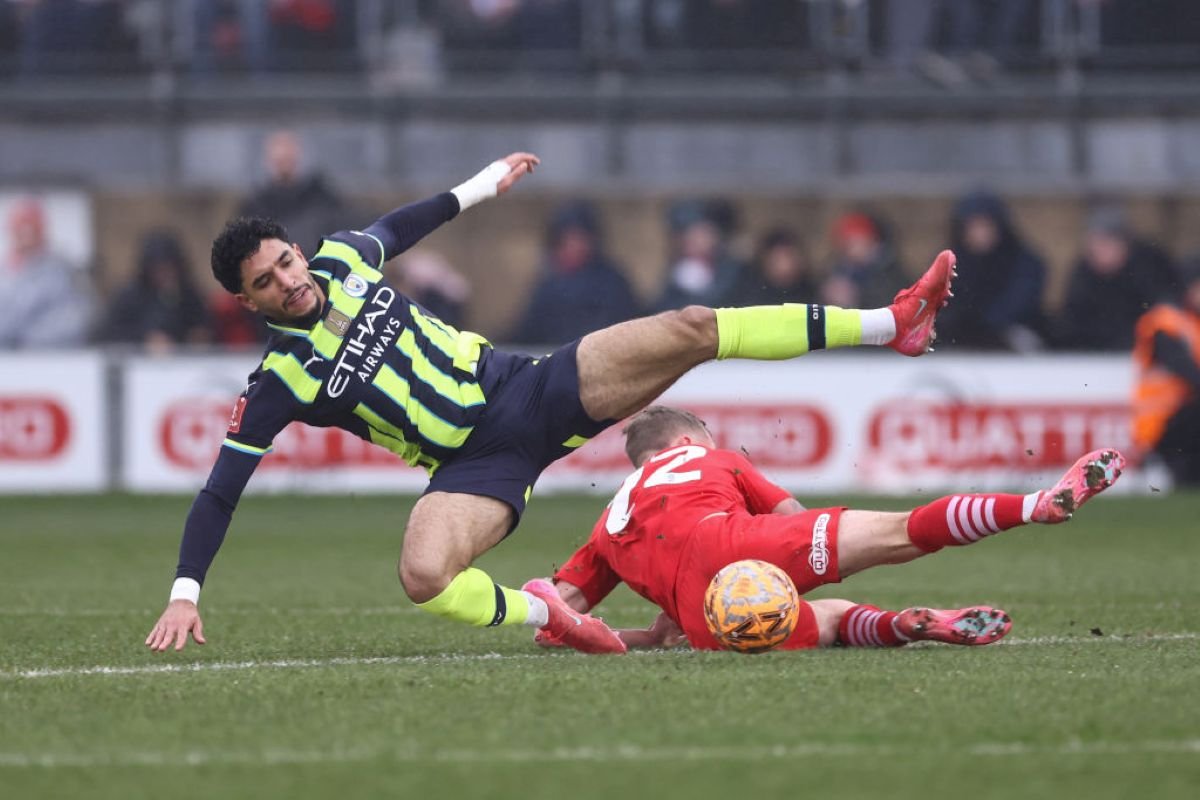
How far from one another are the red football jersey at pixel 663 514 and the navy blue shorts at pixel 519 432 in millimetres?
339

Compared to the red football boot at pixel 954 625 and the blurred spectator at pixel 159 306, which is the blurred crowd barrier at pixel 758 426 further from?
the red football boot at pixel 954 625

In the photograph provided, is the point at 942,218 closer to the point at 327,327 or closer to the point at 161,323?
the point at 161,323

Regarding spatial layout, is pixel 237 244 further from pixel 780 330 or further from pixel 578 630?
pixel 780 330

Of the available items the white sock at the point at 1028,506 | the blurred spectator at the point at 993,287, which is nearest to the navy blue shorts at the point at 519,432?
the white sock at the point at 1028,506

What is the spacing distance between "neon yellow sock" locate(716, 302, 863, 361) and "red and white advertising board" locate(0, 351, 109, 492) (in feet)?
31.2

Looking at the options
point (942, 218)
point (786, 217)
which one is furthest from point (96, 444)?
point (942, 218)

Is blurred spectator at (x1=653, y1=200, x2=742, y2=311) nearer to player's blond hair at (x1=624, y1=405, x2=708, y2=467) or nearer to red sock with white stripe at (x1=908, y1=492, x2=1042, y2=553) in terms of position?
player's blond hair at (x1=624, y1=405, x2=708, y2=467)

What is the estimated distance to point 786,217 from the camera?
17250 mm

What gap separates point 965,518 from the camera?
6.39 m

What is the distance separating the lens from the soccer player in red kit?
21.0 ft

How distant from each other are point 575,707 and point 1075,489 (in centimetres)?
183

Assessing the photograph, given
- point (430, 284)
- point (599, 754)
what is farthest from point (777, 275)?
point (599, 754)

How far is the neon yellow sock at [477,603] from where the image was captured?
6809 millimetres

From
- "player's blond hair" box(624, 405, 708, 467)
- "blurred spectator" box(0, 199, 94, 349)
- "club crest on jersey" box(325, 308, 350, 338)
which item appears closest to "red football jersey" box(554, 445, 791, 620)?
"player's blond hair" box(624, 405, 708, 467)
